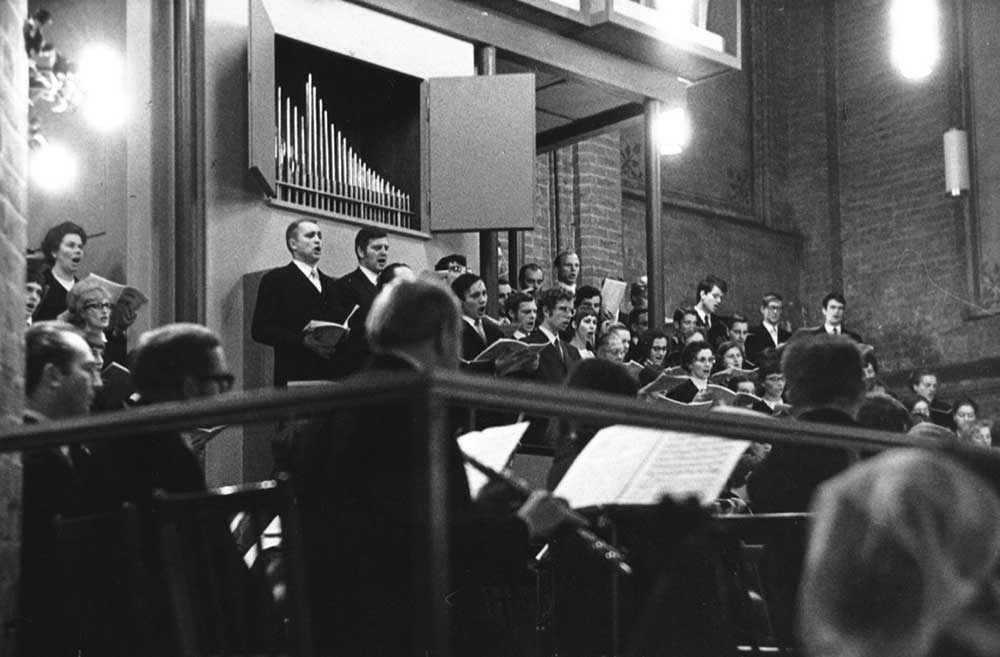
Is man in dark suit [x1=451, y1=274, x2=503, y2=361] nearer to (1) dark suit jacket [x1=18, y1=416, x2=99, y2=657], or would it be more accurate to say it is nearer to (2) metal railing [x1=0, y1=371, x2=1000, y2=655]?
(1) dark suit jacket [x1=18, y1=416, x2=99, y2=657]

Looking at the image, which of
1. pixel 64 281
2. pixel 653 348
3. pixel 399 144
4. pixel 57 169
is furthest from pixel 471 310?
pixel 57 169

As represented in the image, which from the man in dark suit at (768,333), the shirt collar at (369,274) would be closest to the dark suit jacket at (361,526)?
the shirt collar at (369,274)

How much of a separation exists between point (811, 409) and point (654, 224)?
7.74 meters

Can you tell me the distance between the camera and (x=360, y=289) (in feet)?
28.3

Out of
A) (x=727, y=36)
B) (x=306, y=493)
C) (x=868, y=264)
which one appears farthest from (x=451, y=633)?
(x=868, y=264)

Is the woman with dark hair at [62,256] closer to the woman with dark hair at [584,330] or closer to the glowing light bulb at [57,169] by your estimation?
the glowing light bulb at [57,169]

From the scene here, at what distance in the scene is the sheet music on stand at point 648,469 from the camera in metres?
3.38

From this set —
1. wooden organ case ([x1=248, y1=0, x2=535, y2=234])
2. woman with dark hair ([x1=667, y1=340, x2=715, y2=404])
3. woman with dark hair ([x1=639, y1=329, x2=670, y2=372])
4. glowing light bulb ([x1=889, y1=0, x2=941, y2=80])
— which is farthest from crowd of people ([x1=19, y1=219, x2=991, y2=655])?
glowing light bulb ([x1=889, y1=0, x2=941, y2=80])

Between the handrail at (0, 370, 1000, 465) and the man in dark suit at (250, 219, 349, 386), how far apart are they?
17.5 ft

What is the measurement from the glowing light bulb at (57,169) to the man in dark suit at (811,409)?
5684 mm

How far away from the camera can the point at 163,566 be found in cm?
318

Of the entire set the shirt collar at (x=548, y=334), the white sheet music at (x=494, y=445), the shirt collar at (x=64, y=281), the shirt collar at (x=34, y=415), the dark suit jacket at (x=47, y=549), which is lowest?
the dark suit jacket at (x=47, y=549)

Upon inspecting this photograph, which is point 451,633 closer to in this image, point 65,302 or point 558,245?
point 65,302

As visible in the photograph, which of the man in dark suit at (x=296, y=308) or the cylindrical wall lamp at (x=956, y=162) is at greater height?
the cylindrical wall lamp at (x=956, y=162)
